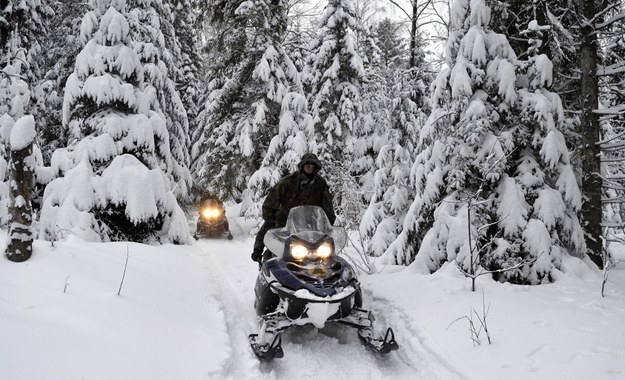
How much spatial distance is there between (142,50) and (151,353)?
36.0ft

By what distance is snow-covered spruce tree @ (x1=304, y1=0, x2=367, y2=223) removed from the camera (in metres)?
15.0

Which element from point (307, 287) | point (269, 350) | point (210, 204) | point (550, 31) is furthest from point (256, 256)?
point (210, 204)

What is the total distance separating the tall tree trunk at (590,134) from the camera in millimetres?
7066

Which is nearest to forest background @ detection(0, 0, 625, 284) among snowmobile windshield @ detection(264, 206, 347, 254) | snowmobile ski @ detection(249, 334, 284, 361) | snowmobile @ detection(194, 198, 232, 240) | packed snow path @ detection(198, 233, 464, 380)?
snowmobile @ detection(194, 198, 232, 240)

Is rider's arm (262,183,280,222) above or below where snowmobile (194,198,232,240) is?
above

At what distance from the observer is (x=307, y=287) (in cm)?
440

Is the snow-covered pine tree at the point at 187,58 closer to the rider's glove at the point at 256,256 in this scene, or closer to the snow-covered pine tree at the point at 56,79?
the snow-covered pine tree at the point at 56,79

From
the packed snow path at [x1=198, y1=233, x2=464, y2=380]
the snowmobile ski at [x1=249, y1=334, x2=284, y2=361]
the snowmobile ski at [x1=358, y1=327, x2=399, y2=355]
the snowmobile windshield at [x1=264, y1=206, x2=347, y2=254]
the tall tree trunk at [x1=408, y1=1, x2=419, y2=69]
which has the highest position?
the tall tree trunk at [x1=408, y1=1, x2=419, y2=69]

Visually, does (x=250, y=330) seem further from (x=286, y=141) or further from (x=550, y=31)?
(x=286, y=141)

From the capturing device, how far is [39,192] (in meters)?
12.1

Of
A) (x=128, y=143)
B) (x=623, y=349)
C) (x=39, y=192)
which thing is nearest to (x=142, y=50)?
(x=128, y=143)

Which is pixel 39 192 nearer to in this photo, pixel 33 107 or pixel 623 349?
pixel 33 107

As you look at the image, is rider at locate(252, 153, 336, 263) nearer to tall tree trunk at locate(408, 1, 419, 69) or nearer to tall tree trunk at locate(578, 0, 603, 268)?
tall tree trunk at locate(578, 0, 603, 268)

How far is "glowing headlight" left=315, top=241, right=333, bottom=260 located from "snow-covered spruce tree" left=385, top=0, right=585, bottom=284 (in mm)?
2514
